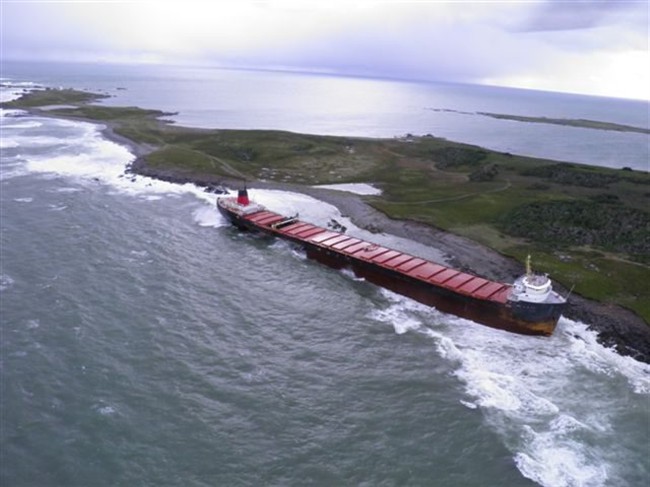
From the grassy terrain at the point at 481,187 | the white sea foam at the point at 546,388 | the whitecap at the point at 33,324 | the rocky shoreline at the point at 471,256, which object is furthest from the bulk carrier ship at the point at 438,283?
the whitecap at the point at 33,324

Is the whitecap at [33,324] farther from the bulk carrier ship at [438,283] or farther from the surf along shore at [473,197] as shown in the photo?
the surf along shore at [473,197]

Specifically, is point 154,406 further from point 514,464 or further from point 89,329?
point 514,464

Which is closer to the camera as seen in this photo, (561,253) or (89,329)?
(89,329)

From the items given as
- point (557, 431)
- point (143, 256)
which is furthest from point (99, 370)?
point (557, 431)

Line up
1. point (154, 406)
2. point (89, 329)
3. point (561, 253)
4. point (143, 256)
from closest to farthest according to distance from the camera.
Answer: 1. point (154, 406)
2. point (89, 329)
3. point (143, 256)
4. point (561, 253)

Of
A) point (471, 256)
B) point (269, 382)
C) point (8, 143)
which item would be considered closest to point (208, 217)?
point (471, 256)

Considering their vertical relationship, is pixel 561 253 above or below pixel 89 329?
above

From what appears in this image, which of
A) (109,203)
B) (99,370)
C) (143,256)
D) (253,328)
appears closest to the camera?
(99,370)
